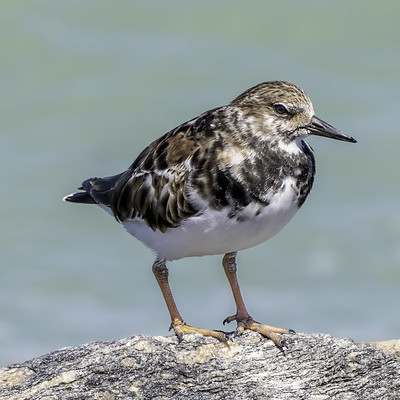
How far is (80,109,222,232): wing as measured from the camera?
278 inches

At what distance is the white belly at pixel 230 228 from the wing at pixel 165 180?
11cm

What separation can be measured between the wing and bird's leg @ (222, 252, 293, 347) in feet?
3.14

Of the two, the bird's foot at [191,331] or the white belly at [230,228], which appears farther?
the bird's foot at [191,331]

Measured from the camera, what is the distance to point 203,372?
6543 millimetres

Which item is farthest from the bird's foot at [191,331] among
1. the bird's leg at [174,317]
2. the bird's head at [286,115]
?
the bird's head at [286,115]

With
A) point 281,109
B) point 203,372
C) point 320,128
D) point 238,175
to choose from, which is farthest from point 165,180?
point 203,372

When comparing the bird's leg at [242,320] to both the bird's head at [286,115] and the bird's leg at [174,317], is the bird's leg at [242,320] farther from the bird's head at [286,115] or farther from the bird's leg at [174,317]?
the bird's head at [286,115]

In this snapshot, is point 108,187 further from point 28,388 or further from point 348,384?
point 348,384

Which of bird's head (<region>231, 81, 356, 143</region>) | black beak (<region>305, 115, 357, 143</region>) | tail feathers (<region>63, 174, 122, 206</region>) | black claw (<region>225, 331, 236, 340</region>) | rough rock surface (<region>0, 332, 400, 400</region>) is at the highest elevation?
tail feathers (<region>63, 174, 122, 206</region>)

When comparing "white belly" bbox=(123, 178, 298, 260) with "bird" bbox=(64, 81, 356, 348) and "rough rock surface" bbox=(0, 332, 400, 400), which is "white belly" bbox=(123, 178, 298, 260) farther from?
"rough rock surface" bbox=(0, 332, 400, 400)

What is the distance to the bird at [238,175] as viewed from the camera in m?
6.75

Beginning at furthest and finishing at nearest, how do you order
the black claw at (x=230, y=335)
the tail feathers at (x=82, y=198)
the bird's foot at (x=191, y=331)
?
the tail feathers at (x=82, y=198), the black claw at (x=230, y=335), the bird's foot at (x=191, y=331)

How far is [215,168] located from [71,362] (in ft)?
6.24

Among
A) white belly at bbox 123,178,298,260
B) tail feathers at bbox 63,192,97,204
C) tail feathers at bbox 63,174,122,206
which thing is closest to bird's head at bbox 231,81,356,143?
white belly at bbox 123,178,298,260
